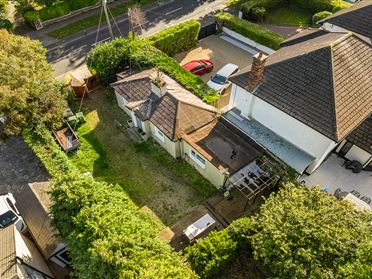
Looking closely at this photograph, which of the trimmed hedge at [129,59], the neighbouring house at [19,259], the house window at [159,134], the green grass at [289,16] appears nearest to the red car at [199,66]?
the trimmed hedge at [129,59]

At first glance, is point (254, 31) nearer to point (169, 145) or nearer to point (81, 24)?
point (169, 145)

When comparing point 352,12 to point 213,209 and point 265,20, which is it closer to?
point 265,20

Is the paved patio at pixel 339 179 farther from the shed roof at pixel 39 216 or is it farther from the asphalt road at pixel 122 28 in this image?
the asphalt road at pixel 122 28

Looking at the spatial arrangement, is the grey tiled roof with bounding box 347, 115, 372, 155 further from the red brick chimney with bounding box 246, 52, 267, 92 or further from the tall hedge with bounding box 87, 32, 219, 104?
the tall hedge with bounding box 87, 32, 219, 104

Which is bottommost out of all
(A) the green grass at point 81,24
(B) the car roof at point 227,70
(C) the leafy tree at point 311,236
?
(C) the leafy tree at point 311,236

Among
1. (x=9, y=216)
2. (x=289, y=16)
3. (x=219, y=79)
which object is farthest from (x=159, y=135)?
(x=289, y=16)

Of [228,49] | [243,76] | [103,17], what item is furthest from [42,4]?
[243,76]
